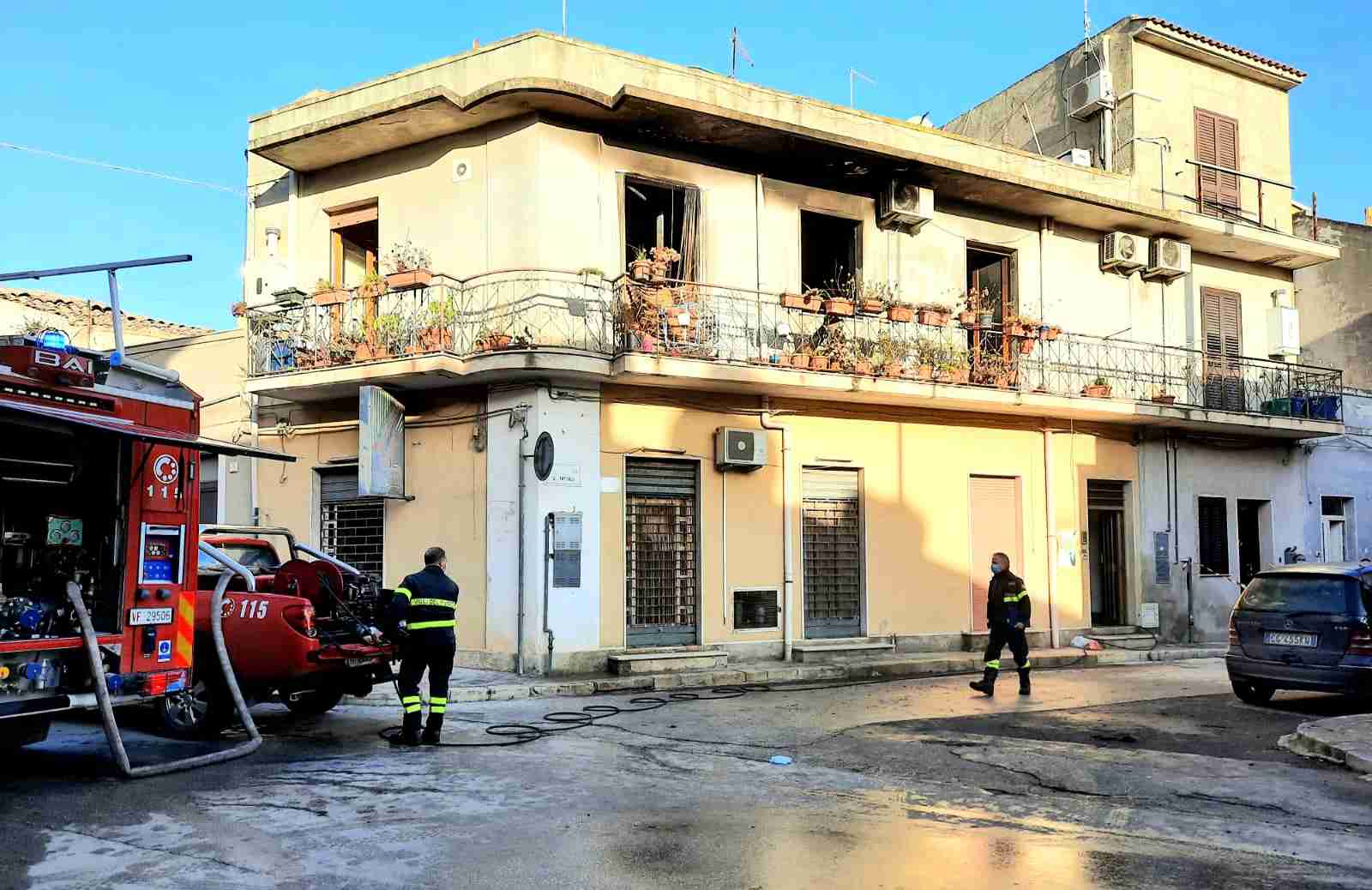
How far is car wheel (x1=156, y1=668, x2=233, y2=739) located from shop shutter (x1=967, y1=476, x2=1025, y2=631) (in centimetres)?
1239

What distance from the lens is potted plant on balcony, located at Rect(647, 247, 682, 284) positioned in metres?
15.0

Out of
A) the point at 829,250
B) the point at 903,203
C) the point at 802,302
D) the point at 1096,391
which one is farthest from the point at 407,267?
the point at 1096,391

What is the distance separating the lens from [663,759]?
8.70m

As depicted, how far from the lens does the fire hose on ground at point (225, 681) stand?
7457 millimetres

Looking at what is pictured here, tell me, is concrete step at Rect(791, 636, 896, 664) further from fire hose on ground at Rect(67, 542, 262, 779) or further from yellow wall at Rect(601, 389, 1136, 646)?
fire hose on ground at Rect(67, 542, 262, 779)

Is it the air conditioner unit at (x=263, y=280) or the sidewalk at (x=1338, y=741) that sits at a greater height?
the air conditioner unit at (x=263, y=280)

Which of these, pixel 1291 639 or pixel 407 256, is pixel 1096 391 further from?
pixel 407 256

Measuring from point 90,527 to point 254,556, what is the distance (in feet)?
10.2

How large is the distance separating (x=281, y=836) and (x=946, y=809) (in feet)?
13.3

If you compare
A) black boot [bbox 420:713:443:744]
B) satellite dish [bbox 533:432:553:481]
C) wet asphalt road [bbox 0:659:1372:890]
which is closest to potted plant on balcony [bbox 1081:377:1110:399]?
wet asphalt road [bbox 0:659:1372:890]

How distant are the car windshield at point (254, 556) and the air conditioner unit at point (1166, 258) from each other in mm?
16595

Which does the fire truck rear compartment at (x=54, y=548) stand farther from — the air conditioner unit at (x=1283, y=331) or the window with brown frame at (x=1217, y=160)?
the air conditioner unit at (x=1283, y=331)

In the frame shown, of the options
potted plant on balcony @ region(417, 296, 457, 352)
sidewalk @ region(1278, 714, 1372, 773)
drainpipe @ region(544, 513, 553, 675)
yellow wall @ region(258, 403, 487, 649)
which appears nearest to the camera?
sidewalk @ region(1278, 714, 1372, 773)

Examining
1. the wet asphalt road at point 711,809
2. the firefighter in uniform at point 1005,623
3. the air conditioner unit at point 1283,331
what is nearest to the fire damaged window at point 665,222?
the firefighter in uniform at point 1005,623
